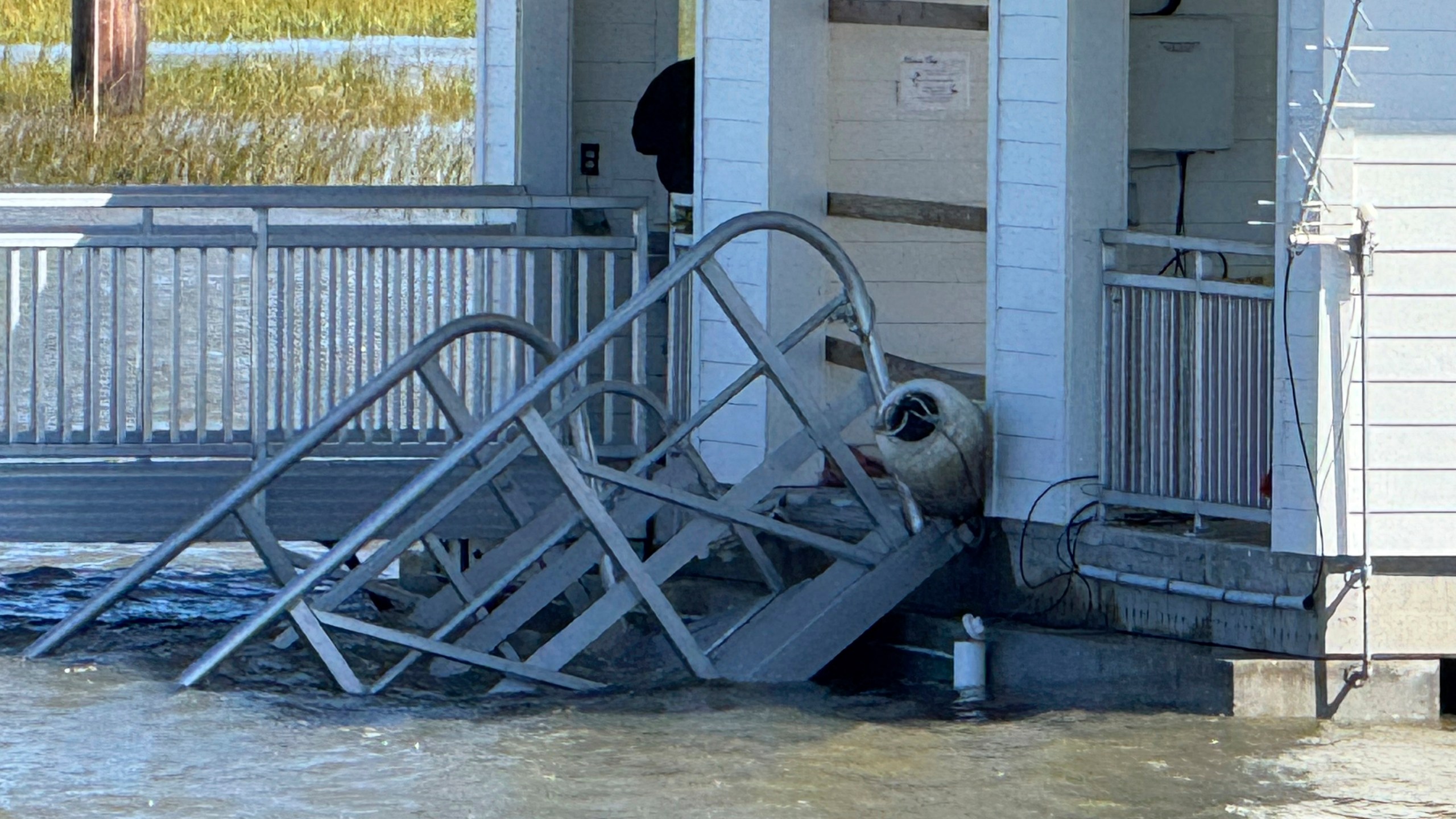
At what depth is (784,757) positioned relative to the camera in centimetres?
645

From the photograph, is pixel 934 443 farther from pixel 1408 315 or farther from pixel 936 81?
pixel 936 81

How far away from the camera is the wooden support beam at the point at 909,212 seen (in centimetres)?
843

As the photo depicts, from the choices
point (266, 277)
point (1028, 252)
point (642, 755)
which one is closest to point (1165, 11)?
Answer: point (1028, 252)

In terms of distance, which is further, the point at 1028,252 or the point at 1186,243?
the point at 1028,252

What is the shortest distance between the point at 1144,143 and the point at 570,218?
8.24 ft

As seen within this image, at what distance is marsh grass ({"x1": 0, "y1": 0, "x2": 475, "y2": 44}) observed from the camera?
1563 inches

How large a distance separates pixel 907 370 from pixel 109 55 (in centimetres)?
1870

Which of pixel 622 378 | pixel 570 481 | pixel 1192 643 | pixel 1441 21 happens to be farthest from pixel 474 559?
pixel 1441 21

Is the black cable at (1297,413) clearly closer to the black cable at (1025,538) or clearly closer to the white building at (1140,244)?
the white building at (1140,244)

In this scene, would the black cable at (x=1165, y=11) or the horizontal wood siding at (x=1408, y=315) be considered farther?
the black cable at (x=1165, y=11)

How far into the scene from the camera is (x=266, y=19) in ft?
133

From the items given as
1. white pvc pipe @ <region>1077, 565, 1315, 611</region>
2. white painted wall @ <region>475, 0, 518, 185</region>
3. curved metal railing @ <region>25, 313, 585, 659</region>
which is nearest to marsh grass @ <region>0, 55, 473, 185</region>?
white painted wall @ <region>475, 0, 518, 185</region>

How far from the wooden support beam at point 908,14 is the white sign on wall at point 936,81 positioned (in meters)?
0.16

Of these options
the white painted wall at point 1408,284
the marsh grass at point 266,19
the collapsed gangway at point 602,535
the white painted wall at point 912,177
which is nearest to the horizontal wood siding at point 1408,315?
the white painted wall at point 1408,284
